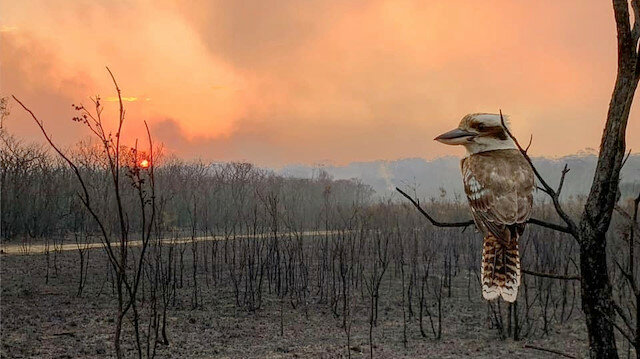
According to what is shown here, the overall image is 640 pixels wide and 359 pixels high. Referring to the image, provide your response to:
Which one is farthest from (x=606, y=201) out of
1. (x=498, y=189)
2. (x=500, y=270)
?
(x=500, y=270)

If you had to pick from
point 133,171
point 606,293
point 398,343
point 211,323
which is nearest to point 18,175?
point 211,323

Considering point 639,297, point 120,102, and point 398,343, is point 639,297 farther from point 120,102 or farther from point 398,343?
point 398,343

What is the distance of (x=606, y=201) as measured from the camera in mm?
1513

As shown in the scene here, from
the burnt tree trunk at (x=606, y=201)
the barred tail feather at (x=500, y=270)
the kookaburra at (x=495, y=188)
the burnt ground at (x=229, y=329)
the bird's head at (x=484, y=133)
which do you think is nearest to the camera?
the barred tail feather at (x=500, y=270)

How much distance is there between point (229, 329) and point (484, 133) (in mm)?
9786

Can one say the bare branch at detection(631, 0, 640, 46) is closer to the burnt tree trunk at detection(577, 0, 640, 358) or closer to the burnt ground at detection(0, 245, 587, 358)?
the burnt tree trunk at detection(577, 0, 640, 358)

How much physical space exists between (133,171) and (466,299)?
42.6ft

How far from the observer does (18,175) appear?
22625 mm

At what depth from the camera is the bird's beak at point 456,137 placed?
1.45m

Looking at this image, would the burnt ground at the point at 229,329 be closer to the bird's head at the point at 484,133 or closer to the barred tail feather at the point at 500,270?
the bird's head at the point at 484,133

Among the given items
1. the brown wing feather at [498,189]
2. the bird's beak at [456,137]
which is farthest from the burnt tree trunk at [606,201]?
the bird's beak at [456,137]

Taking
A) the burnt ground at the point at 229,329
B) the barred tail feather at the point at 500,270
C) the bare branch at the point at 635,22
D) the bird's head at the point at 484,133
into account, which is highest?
the bare branch at the point at 635,22

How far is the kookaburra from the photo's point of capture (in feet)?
4.43

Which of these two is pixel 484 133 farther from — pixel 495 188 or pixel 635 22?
pixel 635 22
